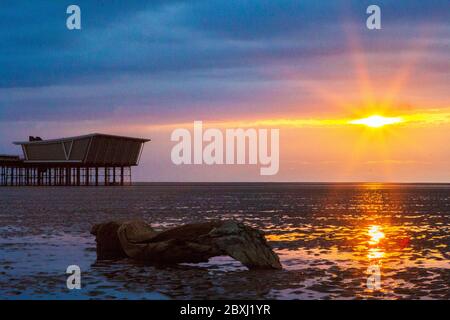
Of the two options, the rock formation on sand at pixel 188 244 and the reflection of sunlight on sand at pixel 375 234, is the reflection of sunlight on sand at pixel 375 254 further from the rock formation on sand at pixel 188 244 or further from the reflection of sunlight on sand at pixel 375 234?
the rock formation on sand at pixel 188 244

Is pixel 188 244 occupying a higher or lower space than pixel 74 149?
lower

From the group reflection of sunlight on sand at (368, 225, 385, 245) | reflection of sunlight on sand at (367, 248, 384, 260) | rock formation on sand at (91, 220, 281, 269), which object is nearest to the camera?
rock formation on sand at (91, 220, 281, 269)

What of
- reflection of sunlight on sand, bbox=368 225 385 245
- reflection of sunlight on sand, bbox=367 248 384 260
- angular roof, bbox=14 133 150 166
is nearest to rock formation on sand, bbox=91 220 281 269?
reflection of sunlight on sand, bbox=367 248 384 260

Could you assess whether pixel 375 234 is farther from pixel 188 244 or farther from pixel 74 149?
pixel 74 149

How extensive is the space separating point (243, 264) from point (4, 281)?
8180 millimetres

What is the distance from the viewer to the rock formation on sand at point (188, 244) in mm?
23922

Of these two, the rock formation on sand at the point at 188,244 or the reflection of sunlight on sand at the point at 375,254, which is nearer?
the rock formation on sand at the point at 188,244

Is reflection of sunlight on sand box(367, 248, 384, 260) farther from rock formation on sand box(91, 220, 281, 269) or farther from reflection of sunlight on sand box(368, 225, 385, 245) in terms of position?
rock formation on sand box(91, 220, 281, 269)

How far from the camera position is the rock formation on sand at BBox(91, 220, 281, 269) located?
23922mm

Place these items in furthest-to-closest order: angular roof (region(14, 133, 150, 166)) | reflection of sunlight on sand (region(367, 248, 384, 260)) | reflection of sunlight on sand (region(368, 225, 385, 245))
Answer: angular roof (region(14, 133, 150, 166)), reflection of sunlight on sand (region(368, 225, 385, 245)), reflection of sunlight on sand (region(367, 248, 384, 260))

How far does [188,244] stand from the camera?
25047 mm

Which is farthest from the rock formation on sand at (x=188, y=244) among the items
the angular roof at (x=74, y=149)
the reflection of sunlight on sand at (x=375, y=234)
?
the angular roof at (x=74, y=149)

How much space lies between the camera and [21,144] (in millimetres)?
194500

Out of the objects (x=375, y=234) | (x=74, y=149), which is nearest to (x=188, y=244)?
(x=375, y=234)
